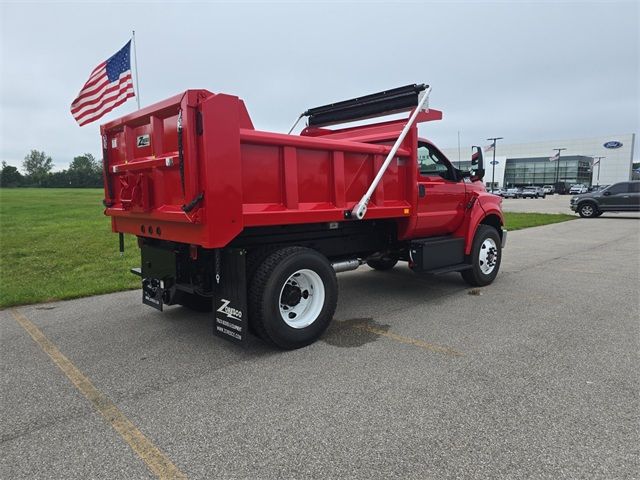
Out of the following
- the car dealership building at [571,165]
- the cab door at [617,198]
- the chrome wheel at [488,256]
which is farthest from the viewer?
the car dealership building at [571,165]

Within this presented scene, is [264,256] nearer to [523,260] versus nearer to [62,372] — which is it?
[62,372]

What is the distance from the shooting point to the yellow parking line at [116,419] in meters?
2.62

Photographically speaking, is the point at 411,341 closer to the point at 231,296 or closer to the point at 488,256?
the point at 231,296

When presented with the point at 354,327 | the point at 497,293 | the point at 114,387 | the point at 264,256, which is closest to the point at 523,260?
the point at 497,293

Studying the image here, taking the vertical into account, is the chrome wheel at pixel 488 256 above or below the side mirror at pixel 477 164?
below

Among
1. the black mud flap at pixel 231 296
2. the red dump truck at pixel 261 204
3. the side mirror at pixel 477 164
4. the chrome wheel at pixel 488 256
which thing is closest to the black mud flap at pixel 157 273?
the red dump truck at pixel 261 204

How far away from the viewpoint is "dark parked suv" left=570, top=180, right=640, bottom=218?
21.3 m

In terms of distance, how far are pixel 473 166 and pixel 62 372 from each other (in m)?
5.74

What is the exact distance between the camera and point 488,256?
7344 millimetres

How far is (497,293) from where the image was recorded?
6.77 m

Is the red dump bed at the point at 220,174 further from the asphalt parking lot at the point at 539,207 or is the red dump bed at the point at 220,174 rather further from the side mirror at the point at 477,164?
the asphalt parking lot at the point at 539,207

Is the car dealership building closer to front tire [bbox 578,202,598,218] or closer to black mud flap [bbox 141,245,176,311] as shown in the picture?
front tire [bbox 578,202,598,218]

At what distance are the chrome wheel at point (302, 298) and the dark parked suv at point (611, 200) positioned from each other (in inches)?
858

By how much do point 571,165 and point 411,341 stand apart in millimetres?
93323
